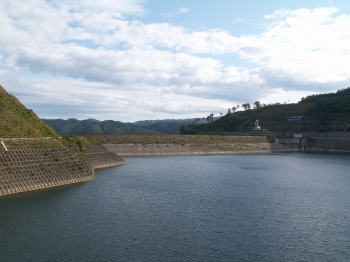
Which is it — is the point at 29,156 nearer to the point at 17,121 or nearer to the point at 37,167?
the point at 37,167

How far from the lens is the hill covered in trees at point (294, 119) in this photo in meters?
122

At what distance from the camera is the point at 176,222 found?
25156mm

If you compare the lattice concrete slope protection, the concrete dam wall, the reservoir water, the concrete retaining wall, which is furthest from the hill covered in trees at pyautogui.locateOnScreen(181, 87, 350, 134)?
the lattice concrete slope protection

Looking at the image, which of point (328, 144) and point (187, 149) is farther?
point (328, 144)

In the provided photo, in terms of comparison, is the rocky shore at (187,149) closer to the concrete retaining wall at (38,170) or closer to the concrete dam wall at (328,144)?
the concrete dam wall at (328,144)

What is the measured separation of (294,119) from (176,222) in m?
117

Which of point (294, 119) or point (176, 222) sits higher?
point (294, 119)

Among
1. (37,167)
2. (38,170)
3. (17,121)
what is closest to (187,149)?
(17,121)

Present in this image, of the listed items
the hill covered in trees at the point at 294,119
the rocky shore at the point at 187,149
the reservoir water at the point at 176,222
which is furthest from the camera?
the hill covered in trees at the point at 294,119

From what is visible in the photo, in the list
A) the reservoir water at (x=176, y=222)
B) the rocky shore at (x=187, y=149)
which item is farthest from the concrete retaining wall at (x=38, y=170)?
the rocky shore at (x=187, y=149)

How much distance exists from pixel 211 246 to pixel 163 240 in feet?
9.63

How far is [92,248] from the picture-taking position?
65.8 ft

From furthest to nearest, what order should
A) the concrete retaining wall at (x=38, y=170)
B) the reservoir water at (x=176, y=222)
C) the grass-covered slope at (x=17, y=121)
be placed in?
the grass-covered slope at (x=17, y=121), the concrete retaining wall at (x=38, y=170), the reservoir water at (x=176, y=222)

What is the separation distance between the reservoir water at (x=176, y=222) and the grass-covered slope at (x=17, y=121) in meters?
10.1
